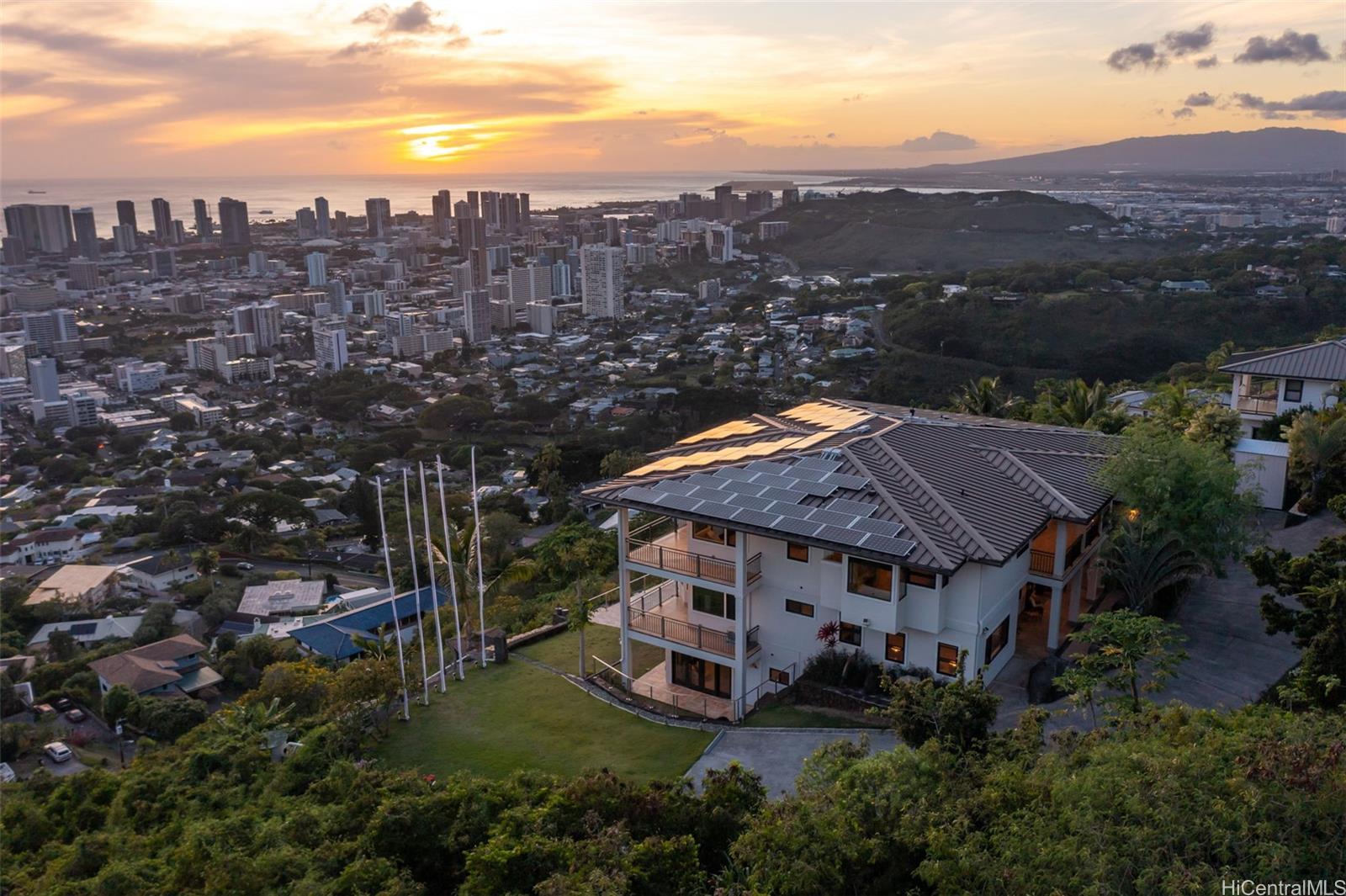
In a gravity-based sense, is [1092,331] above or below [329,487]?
above

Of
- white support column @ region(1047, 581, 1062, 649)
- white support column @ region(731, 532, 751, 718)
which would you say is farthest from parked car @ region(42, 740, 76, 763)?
white support column @ region(1047, 581, 1062, 649)

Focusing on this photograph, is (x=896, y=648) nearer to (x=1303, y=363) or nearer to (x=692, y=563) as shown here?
(x=692, y=563)

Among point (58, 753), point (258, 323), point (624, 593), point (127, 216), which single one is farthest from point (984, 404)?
point (127, 216)

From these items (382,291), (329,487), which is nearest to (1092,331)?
(329,487)

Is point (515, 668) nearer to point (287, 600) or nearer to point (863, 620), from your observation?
point (863, 620)

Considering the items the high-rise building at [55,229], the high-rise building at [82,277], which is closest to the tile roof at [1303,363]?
the high-rise building at [82,277]

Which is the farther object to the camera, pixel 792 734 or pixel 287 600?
pixel 287 600
